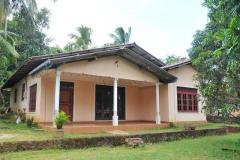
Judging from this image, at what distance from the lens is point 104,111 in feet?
55.8

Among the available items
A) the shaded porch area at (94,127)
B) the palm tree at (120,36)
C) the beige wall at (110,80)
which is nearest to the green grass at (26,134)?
the shaded porch area at (94,127)

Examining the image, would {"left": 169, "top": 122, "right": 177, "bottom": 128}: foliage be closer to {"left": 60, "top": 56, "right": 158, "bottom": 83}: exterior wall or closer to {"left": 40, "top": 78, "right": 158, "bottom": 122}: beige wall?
{"left": 40, "top": 78, "right": 158, "bottom": 122}: beige wall

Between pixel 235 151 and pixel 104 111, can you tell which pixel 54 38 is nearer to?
pixel 104 111

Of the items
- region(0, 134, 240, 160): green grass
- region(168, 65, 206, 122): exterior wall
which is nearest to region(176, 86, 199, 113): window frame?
region(168, 65, 206, 122): exterior wall

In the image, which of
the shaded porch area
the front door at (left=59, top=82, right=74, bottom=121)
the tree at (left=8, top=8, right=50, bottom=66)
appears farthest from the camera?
the tree at (left=8, top=8, right=50, bottom=66)

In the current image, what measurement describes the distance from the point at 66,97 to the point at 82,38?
18674mm

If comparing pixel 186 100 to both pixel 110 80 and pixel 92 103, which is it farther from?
pixel 92 103

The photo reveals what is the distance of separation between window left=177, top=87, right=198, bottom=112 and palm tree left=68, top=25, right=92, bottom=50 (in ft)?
56.6

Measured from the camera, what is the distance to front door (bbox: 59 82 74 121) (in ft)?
50.2

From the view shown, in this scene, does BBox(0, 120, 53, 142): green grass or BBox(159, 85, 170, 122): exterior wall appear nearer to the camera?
BBox(0, 120, 53, 142): green grass

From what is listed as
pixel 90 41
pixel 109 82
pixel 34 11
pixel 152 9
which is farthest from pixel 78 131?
pixel 90 41

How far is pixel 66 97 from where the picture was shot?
610 inches

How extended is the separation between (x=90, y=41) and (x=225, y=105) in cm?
2576

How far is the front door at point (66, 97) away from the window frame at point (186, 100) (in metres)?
6.89
